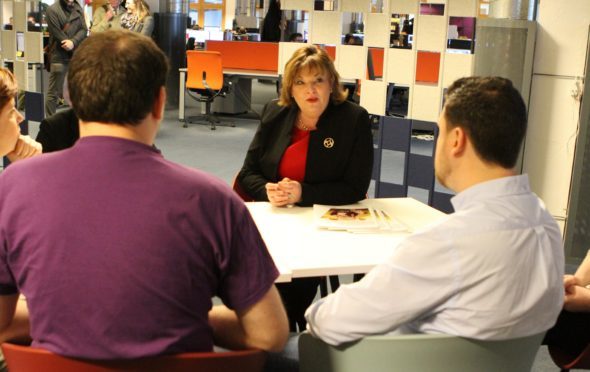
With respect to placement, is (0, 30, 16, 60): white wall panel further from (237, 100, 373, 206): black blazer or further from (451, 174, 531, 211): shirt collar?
(451, 174, 531, 211): shirt collar

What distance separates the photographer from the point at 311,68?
3145 mm

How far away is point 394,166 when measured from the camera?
736 cm

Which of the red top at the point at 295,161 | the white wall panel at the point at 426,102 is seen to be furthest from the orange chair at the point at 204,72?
the red top at the point at 295,161

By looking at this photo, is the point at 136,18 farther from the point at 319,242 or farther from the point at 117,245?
the point at 117,245

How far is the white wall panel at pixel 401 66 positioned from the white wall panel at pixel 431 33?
9 cm

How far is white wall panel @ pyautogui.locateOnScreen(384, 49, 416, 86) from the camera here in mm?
4457

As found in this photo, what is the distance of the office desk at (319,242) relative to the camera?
2.21m

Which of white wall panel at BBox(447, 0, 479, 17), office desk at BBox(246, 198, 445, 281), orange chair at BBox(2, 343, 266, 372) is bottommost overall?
office desk at BBox(246, 198, 445, 281)

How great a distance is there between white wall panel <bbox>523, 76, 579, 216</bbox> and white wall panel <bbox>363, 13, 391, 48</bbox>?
0.91 m

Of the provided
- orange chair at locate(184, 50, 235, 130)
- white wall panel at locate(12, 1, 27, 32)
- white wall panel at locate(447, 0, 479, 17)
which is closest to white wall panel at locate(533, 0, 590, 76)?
white wall panel at locate(447, 0, 479, 17)

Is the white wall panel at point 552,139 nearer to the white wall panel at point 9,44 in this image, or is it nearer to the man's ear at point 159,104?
the man's ear at point 159,104

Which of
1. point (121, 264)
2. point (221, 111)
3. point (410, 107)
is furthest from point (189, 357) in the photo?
point (221, 111)

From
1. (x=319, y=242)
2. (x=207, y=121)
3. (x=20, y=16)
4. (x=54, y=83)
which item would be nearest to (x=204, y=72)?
(x=207, y=121)

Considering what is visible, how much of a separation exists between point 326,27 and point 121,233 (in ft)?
11.8
